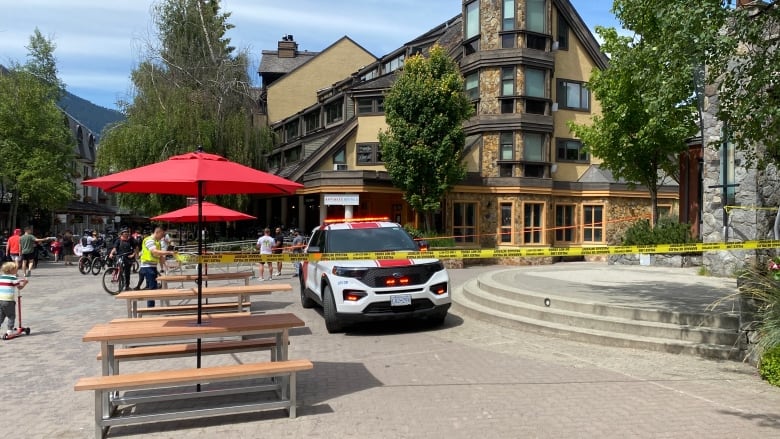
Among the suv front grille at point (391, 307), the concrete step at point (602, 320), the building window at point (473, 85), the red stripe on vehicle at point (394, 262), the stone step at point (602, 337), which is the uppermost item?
the building window at point (473, 85)

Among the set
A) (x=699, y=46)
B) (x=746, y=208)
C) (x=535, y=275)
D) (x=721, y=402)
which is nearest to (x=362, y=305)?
(x=721, y=402)

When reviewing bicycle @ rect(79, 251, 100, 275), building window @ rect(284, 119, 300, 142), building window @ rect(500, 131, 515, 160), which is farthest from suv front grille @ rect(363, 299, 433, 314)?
building window @ rect(284, 119, 300, 142)

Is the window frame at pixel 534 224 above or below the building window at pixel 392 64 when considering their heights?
below

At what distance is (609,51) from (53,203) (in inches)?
1123

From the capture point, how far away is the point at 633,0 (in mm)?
8461

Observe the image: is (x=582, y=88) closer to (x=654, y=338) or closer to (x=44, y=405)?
(x=654, y=338)

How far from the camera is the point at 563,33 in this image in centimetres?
3156

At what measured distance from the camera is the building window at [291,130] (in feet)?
131

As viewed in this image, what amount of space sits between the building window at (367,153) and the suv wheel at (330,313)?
21281 mm

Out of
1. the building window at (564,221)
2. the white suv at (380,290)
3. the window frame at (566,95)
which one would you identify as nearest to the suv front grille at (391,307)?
the white suv at (380,290)

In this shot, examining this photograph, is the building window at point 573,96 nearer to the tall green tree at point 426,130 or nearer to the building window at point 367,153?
the tall green tree at point 426,130

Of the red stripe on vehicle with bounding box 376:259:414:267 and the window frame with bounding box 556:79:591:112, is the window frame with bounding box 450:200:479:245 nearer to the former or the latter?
the window frame with bounding box 556:79:591:112

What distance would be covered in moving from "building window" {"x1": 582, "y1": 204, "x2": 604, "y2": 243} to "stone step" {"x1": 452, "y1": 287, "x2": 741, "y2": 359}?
74.0 feet

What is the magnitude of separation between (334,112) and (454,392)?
98.8 ft
